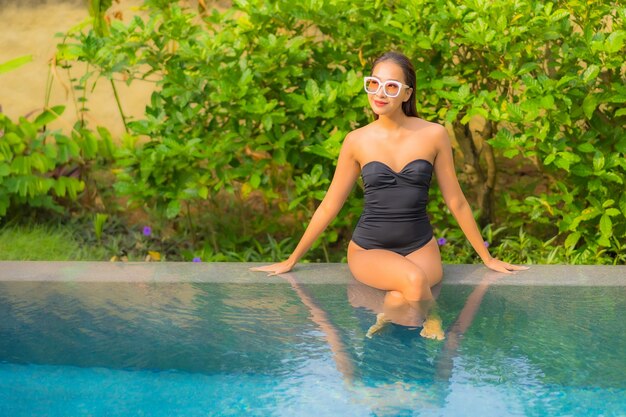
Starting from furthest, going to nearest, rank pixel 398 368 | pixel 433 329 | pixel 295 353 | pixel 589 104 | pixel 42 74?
pixel 42 74
pixel 589 104
pixel 433 329
pixel 295 353
pixel 398 368

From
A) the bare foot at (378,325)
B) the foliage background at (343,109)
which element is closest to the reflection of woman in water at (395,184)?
the bare foot at (378,325)

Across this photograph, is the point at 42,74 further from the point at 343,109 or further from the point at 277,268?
the point at 277,268

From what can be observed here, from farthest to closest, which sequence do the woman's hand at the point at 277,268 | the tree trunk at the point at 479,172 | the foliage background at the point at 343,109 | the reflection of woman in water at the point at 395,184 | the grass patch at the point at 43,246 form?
the tree trunk at the point at 479,172 → the grass patch at the point at 43,246 → the foliage background at the point at 343,109 → the woman's hand at the point at 277,268 → the reflection of woman in water at the point at 395,184

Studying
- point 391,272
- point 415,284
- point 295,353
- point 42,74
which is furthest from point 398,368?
point 42,74

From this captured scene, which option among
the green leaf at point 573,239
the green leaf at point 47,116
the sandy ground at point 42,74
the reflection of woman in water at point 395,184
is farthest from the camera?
the sandy ground at point 42,74

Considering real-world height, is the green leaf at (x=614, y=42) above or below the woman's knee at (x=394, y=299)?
above

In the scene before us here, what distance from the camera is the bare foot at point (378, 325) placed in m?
4.06

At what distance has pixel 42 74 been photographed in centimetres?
781

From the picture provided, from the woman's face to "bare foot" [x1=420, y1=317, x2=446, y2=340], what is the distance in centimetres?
106

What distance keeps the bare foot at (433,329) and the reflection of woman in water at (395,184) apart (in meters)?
0.40

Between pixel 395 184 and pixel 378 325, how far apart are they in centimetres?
93

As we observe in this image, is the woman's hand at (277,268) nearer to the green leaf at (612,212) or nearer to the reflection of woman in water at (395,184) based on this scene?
the reflection of woman in water at (395,184)

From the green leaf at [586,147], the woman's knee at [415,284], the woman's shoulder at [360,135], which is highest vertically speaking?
the woman's shoulder at [360,135]

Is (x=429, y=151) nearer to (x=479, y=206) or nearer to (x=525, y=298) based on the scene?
(x=525, y=298)
